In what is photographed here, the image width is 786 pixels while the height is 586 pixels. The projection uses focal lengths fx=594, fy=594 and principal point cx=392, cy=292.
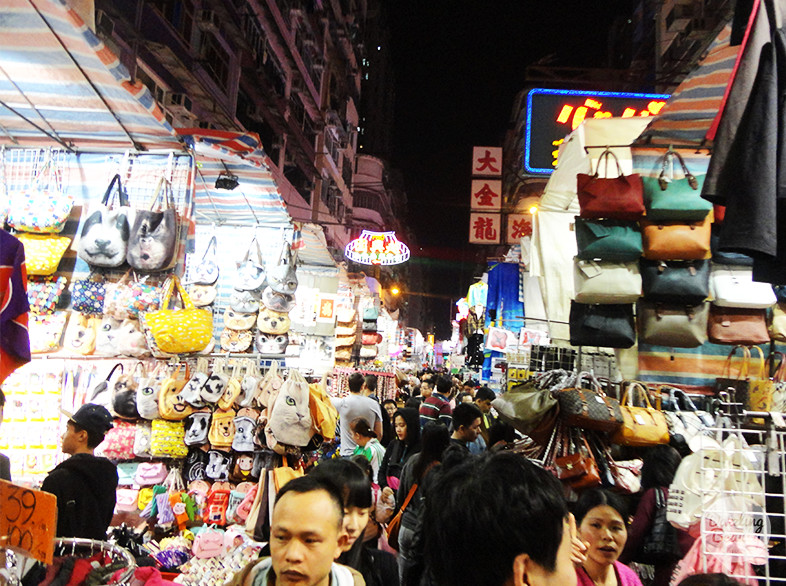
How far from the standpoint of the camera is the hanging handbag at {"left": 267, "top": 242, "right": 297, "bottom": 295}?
7.41 m

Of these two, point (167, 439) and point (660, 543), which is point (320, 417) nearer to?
point (167, 439)

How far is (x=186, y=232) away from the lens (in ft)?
16.4

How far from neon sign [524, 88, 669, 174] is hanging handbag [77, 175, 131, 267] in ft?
17.9

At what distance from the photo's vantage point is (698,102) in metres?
4.30

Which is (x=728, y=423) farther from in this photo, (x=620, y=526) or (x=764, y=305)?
(x=764, y=305)

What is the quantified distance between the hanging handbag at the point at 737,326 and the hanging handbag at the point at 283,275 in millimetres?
4799

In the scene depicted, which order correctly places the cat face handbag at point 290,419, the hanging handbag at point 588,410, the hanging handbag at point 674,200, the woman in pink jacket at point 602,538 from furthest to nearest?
the cat face handbag at point 290,419 → the hanging handbag at point 674,200 → the hanging handbag at point 588,410 → the woman in pink jacket at point 602,538

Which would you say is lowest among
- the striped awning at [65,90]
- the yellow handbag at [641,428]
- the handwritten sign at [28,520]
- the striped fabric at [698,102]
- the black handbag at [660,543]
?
the black handbag at [660,543]

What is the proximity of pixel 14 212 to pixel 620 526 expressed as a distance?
4602 mm

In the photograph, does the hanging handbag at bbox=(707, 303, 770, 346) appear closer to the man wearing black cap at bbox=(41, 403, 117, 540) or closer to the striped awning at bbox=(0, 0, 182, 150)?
the striped awning at bbox=(0, 0, 182, 150)

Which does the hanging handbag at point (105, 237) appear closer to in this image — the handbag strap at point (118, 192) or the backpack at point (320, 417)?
the handbag strap at point (118, 192)

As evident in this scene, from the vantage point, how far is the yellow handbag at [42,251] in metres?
4.58

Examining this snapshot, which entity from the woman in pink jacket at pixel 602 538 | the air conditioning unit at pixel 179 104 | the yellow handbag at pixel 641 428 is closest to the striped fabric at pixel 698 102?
the yellow handbag at pixel 641 428

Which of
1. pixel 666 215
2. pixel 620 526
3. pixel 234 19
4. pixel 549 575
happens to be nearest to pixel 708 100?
pixel 666 215
